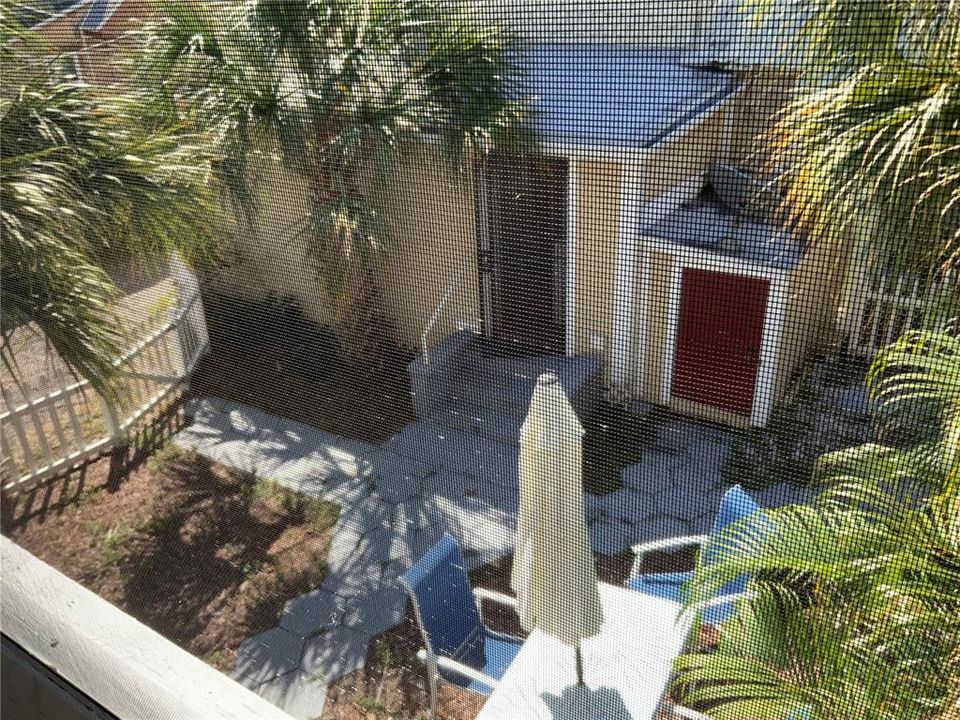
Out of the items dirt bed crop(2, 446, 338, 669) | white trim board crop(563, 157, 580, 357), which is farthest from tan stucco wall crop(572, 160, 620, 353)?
dirt bed crop(2, 446, 338, 669)

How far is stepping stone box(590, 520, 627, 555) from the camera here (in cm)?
138

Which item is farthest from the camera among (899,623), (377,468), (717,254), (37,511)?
(377,468)

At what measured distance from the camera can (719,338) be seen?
1.34 m

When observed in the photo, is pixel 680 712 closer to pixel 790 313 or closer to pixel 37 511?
pixel 790 313

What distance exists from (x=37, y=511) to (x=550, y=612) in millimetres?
1102

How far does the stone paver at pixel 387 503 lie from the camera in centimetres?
123

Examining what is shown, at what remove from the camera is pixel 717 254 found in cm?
117

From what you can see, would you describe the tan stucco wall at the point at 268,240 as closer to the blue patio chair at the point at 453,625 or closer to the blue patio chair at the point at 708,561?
the blue patio chair at the point at 453,625

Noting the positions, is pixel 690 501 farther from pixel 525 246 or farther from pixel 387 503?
pixel 387 503

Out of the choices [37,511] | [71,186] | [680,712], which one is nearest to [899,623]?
[680,712]

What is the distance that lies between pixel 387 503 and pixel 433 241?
82 cm

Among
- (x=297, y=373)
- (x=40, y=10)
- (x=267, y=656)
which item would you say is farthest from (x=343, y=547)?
(x=40, y=10)

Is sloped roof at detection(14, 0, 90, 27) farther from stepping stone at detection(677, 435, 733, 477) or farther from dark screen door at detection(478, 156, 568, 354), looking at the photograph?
stepping stone at detection(677, 435, 733, 477)

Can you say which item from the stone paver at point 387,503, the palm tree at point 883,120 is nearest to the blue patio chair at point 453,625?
the stone paver at point 387,503
